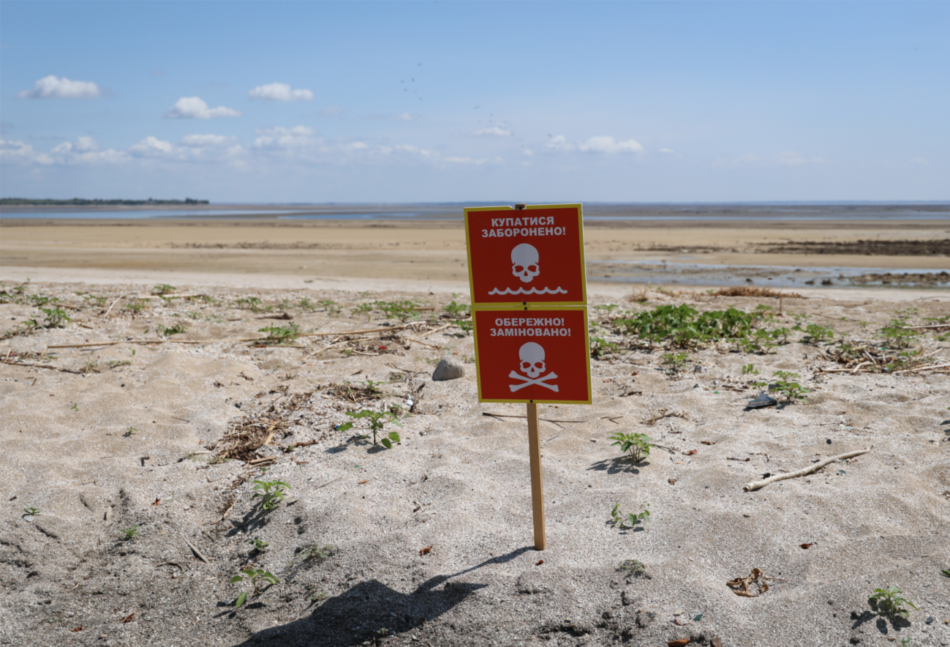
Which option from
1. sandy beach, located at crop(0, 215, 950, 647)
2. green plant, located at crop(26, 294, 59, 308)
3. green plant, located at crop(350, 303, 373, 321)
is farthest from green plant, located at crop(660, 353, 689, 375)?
green plant, located at crop(26, 294, 59, 308)

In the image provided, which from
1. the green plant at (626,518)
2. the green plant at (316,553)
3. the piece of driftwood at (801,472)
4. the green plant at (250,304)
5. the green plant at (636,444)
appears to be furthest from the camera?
the green plant at (250,304)

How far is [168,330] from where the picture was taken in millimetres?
7730

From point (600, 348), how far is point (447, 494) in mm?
3543

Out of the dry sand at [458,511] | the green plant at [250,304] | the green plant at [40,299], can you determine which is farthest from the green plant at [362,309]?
the green plant at [40,299]

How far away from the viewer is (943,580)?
2.89m

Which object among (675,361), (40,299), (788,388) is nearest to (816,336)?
(675,361)

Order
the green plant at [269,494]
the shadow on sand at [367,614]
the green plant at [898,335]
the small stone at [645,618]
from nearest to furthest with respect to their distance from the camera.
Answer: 1. the small stone at [645,618]
2. the shadow on sand at [367,614]
3. the green plant at [269,494]
4. the green plant at [898,335]

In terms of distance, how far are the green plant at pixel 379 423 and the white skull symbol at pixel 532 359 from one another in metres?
1.71

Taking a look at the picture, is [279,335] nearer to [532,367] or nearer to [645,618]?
[532,367]

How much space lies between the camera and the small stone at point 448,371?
627 cm

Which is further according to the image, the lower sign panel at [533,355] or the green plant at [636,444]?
the green plant at [636,444]

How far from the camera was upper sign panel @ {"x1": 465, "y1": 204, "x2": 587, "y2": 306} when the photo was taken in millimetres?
3117

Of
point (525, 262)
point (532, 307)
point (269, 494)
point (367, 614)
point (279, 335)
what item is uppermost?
point (525, 262)

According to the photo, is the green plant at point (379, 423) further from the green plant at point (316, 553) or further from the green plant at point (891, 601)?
the green plant at point (891, 601)
